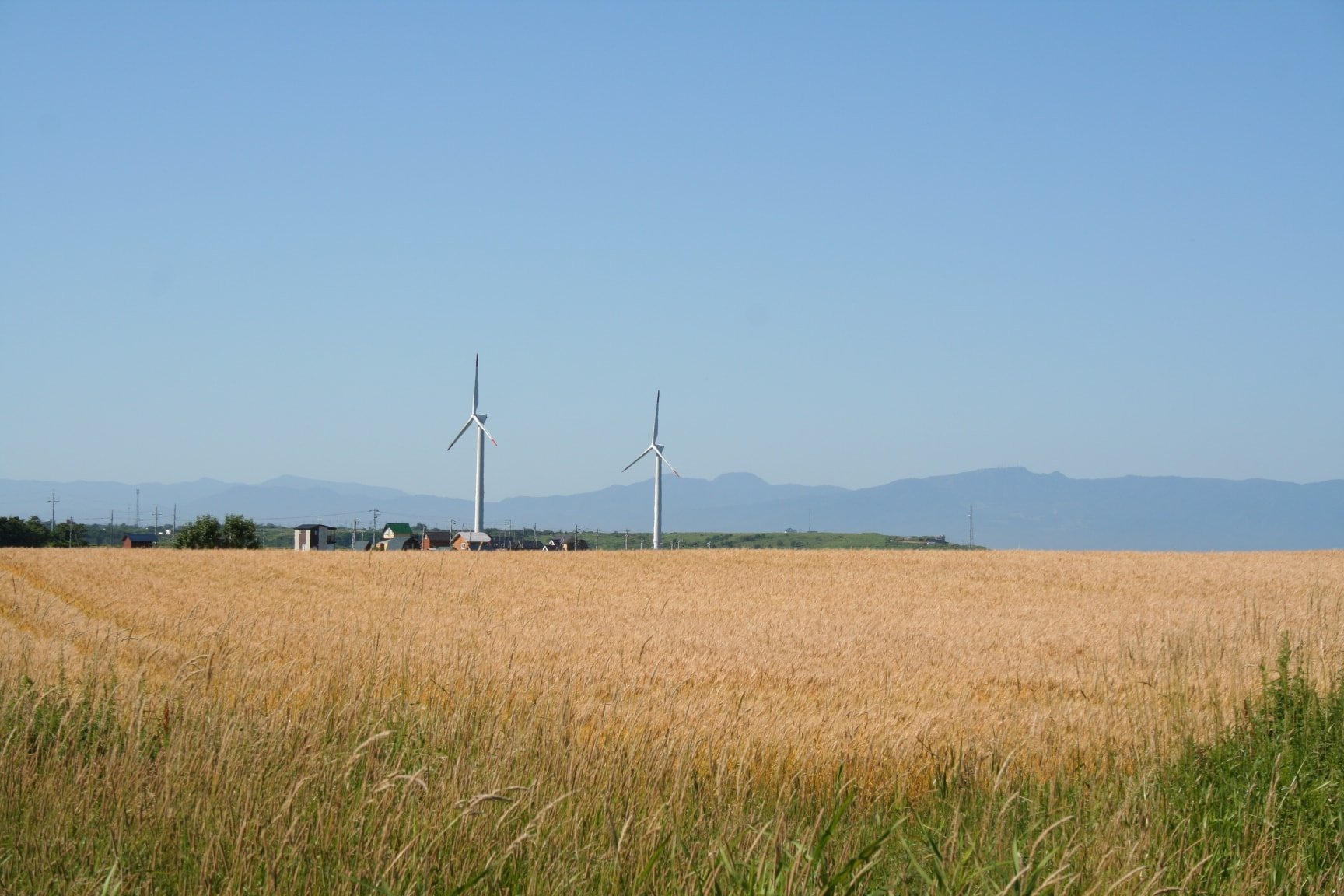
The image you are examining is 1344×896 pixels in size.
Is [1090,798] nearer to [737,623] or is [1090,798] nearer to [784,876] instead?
[784,876]

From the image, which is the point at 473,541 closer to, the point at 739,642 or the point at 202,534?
the point at 202,534

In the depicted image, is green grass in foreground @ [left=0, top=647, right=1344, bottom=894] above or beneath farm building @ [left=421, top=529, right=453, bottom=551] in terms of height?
above

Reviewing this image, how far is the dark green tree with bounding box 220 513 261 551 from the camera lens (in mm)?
129375

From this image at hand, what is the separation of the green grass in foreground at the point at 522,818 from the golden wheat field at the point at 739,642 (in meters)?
0.61

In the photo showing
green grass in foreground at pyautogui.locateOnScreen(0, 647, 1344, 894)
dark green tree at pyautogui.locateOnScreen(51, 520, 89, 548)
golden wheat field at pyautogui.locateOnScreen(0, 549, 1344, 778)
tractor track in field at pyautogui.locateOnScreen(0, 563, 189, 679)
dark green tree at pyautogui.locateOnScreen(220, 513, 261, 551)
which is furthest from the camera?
dark green tree at pyautogui.locateOnScreen(51, 520, 89, 548)

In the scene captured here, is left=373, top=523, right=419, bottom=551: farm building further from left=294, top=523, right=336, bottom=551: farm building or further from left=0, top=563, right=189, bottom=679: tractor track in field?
left=0, top=563, right=189, bottom=679: tractor track in field

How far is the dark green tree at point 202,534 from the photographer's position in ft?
421

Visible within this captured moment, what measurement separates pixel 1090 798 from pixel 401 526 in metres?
141

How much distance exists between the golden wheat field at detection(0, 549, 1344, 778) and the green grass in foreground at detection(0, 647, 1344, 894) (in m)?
0.61

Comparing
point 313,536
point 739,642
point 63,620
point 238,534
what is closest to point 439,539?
point 313,536

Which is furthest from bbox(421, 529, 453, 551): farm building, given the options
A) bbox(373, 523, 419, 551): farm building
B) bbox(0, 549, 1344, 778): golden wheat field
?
bbox(0, 549, 1344, 778): golden wheat field

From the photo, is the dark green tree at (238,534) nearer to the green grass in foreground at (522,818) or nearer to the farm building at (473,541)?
the farm building at (473,541)

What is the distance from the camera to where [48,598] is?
34625mm

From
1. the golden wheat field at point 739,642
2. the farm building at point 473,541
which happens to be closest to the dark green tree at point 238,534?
the farm building at point 473,541
